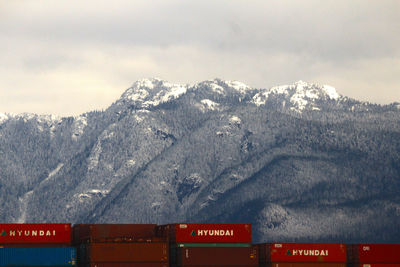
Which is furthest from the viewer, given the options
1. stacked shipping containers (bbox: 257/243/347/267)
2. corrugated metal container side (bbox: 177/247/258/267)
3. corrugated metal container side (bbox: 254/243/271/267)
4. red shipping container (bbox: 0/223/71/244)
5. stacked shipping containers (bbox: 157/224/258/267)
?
corrugated metal container side (bbox: 254/243/271/267)

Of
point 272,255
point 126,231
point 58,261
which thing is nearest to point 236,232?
point 272,255

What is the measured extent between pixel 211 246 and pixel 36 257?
28.6 meters

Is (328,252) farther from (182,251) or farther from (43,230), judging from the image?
(43,230)

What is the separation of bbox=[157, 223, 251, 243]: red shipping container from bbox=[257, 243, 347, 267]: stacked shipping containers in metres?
4.41

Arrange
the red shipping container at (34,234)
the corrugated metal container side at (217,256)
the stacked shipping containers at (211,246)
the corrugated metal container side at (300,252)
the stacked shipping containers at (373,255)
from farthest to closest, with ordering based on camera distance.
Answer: the stacked shipping containers at (373,255), the corrugated metal container side at (300,252), the stacked shipping containers at (211,246), the corrugated metal container side at (217,256), the red shipping container at (34,234)

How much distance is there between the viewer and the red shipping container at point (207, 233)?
15612 centimetres

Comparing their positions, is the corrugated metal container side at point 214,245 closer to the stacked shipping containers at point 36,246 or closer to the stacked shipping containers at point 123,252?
the stacked shipping containers at point 123,252

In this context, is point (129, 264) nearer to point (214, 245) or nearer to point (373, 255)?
point (214, 245)

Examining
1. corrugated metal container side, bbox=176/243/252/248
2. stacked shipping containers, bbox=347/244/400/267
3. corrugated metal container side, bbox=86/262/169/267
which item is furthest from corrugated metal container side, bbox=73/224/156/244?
stacked shipping containers, bbox=347/244/400/267

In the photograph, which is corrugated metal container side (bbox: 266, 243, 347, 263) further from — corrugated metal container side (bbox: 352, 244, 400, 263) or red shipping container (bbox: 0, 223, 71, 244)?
red shipping container (bbox: 0, 223, 71, 244)

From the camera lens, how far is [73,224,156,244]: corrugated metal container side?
15812 centimetres

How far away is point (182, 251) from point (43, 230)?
2195 cm

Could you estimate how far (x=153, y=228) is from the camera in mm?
167000

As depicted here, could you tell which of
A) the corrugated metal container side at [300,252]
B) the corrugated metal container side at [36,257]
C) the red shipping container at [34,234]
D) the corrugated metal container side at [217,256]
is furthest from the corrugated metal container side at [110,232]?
the corrugated metal container side at [300,252]
